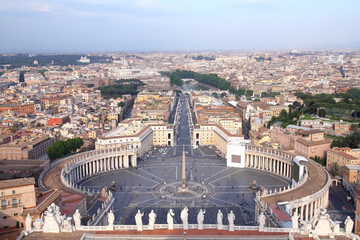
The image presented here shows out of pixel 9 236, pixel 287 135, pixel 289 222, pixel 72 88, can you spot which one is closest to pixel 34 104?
pixel 72 88

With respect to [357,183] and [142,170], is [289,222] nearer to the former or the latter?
[357,183]

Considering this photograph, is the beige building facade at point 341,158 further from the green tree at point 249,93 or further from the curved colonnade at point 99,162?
the green tree at point 249,93

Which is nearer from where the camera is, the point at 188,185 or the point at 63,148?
the point at 188,185

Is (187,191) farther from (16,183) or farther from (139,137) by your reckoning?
(16,183)

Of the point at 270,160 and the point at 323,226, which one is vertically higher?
the point at 323,226

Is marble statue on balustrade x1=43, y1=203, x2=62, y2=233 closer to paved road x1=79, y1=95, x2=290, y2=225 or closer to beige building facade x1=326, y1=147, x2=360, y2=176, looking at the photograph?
paved road x1=79, y1=95, x2=290, y2=225

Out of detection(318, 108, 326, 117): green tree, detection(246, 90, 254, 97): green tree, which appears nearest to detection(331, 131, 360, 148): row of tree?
detection(318, 108, 326, 117): green tree

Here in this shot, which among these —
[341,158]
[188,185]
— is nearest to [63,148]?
[188,185]
